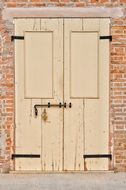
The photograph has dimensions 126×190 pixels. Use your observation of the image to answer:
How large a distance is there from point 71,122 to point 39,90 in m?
0.71

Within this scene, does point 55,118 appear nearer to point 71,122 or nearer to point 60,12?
point 71,122

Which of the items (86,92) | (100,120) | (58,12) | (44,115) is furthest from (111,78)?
(58,12)

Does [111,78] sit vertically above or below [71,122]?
above

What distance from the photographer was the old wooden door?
7730 millimetres

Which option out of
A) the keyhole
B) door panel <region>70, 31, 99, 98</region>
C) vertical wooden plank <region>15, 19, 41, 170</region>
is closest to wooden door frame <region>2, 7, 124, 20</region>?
vertical wooden plank <region>15, 19, 41, 170</region>

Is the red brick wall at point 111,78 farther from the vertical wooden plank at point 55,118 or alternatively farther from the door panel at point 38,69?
the vertical wooden plank at point 55,118

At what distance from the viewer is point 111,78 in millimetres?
7742

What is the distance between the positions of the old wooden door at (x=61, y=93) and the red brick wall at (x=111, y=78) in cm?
10

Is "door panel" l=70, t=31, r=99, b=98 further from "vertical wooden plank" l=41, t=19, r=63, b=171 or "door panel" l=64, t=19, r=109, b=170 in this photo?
"vertical wooden plank" l=41, t=19, r=63, b=171

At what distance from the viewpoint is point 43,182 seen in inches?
286

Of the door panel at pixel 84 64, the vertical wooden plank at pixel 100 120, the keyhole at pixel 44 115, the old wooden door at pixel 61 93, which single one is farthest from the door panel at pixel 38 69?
the vertical wooden plank at pixel 100 120

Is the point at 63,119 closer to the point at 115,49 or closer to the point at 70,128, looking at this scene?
the point at 70,128

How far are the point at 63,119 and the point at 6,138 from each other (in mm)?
940

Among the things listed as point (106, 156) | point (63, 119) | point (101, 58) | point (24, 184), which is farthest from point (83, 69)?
point (24, 184)
